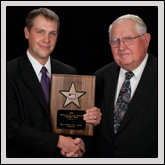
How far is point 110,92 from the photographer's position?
3.14 m

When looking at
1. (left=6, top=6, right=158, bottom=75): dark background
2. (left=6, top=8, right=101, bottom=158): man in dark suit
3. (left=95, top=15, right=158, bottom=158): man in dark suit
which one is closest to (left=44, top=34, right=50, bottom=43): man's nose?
(left=6, top=8, right=101, bottom=158): man in dark suit

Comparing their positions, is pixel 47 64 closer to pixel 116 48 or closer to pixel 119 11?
pixel 116 48

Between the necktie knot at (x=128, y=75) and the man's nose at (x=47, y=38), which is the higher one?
the man's nose at (x=47, y=38)

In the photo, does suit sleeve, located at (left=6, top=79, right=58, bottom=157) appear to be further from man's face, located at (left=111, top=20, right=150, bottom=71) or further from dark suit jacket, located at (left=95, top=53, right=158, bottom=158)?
man's face, located at (left=111, top=20, right=150, bottom=71)

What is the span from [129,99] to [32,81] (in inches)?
41.8

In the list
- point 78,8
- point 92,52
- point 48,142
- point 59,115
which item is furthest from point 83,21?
point 48,142

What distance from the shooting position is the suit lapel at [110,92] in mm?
3045

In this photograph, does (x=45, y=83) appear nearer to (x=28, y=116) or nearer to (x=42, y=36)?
(x=28, y=116)

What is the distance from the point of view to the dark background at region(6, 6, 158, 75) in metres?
3.47

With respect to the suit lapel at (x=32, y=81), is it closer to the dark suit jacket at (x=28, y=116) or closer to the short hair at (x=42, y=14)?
the dark suit jacket at (x=28, y=116)

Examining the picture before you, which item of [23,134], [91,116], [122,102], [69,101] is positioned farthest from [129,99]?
[23,134]

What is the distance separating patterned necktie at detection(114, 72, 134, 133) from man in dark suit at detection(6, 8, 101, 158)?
0.20 metres

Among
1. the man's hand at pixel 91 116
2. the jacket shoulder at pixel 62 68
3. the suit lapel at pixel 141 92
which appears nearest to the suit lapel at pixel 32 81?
the jacket shoulder at pixel 62 68

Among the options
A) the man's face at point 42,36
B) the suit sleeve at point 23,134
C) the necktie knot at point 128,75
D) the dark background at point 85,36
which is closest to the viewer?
the suit sleeve at point 23,134
